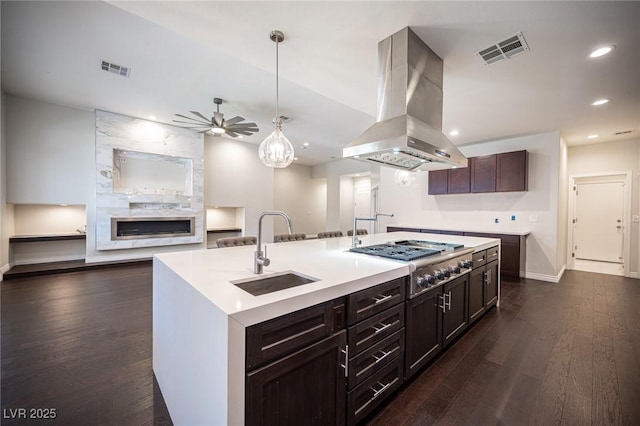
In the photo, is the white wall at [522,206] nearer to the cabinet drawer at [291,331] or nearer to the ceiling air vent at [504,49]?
the ceiling air vent at [504,49]

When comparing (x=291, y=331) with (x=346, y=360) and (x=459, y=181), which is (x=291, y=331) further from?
(x=459, y=181)

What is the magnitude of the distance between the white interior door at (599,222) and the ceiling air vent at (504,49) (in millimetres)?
5537

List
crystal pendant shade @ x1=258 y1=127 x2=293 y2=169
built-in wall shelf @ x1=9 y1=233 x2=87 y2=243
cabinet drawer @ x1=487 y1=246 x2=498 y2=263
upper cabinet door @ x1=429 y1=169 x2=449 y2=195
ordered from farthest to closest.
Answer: upper cabinet door @ x1=429 y1=169 x2=449 y2=195
built-in wall shelf @ x1=9 y1=233 x2=87 y2=243
crystal pendant shade @ x1=258 y1=127 x2=293 y2=169
cabinet drawer @ x1=487 y1=246 x2=498 y2=263

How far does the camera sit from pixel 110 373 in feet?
6.28

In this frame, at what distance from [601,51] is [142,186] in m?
7.30

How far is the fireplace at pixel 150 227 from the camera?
5.22 meters

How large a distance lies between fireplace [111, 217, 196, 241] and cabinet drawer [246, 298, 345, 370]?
5682 millimetres

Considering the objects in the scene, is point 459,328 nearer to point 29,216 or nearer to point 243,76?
point 243,76

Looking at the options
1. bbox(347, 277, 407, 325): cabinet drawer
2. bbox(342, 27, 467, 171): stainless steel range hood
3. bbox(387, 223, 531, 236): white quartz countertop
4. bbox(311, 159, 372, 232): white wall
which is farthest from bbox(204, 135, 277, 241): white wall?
bbox(347, 277, 407, 325): cabinet drawer

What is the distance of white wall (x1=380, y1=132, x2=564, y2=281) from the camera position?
182 inches

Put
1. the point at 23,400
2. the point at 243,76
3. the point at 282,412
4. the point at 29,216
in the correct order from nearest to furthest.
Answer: the point at 282,412, the point at 23,400, the point at 243,76, the point at 29,216

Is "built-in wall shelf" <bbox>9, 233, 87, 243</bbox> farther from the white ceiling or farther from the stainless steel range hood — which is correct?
the stainless steel range hood

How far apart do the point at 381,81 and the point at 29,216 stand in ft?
22.2

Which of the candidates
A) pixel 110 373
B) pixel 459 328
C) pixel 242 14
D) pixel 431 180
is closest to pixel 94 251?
pixel 110 373
